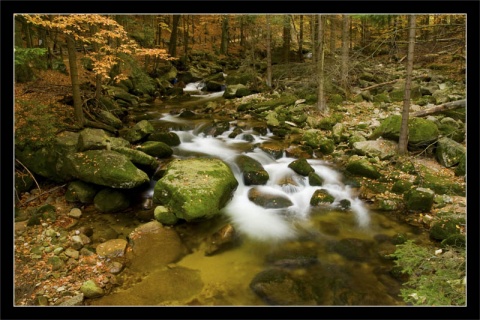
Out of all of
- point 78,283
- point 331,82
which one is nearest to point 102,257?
point 78,283

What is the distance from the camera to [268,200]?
8477 mm

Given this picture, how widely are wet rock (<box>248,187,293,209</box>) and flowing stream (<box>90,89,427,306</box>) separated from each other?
123mm

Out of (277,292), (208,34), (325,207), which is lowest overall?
(277,292)

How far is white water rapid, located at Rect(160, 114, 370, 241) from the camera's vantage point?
7547mm

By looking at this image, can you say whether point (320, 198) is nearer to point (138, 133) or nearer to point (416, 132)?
point (416, 132)

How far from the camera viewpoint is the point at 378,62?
2255 cm

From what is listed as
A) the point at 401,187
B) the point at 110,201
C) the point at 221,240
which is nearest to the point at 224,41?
the point at 401,187

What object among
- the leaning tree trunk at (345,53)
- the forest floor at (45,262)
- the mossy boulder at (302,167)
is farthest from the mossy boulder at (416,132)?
the leaning tree trunk at (345,53)

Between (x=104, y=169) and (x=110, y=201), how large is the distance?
0.78 m

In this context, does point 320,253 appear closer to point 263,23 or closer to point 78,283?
point 78,283

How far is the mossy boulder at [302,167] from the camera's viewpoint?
950cm

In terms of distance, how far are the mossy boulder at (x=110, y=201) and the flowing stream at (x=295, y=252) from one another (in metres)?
1.65

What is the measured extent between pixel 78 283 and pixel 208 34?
30.9m

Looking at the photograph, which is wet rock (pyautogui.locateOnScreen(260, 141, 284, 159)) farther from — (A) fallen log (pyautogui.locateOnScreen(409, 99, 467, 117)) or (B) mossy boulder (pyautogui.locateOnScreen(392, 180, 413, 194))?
(A) fallen log (pyautogui.locateOnScreen(409, 99, 467, 117))
